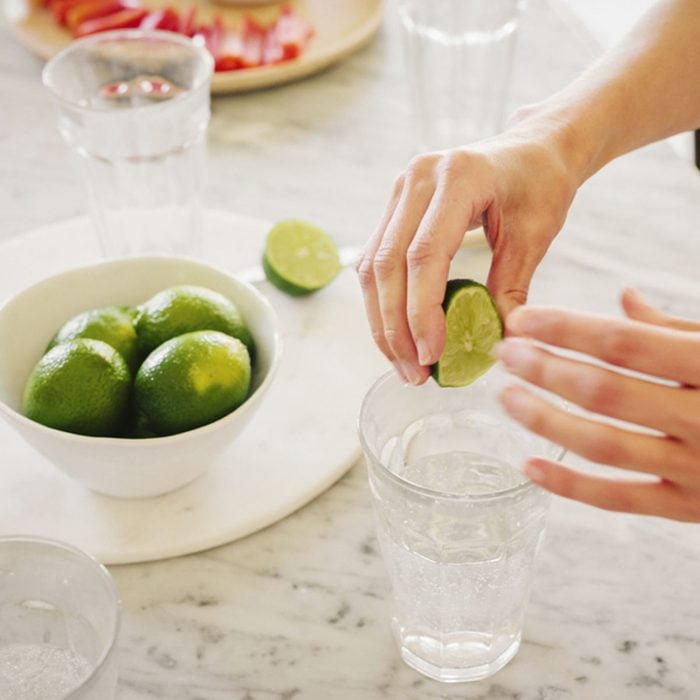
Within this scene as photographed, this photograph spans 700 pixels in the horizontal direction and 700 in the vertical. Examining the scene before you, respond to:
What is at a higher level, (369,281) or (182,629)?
(369,281)

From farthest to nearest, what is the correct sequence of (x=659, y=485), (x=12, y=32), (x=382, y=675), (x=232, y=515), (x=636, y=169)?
(x=12, y=32) < (x=636, y=169) < (x=232, y=515) < (x=382, y=675) < (x=659, y=485)

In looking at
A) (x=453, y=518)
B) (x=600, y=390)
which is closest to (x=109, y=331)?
(x=453, y=518)

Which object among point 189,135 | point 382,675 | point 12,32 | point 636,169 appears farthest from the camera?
point 12,32

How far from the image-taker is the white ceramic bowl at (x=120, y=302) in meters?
0.97

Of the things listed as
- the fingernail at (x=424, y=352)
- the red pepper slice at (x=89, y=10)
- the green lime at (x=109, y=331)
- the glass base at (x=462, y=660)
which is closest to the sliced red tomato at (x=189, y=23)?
the red pepper slice at (x=89, y=10)

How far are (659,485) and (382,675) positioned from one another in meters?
0.30

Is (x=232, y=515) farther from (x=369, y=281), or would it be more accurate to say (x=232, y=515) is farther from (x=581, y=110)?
(x=581, y=110)

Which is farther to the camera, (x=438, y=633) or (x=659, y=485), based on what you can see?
(x=438, y=633)

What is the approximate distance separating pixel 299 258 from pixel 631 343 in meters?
0.66

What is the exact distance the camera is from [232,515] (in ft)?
3.42

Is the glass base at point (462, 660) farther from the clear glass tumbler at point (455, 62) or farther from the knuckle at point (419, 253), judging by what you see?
the clear glass tumbler at point (455, 62)

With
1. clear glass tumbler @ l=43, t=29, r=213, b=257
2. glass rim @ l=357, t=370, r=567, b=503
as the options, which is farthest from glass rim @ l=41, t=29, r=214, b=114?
glass rim @ l=357, t=370, r=567, b=503

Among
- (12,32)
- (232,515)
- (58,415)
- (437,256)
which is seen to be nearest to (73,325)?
(58,415)

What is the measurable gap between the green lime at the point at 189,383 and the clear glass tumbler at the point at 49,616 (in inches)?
7.5
